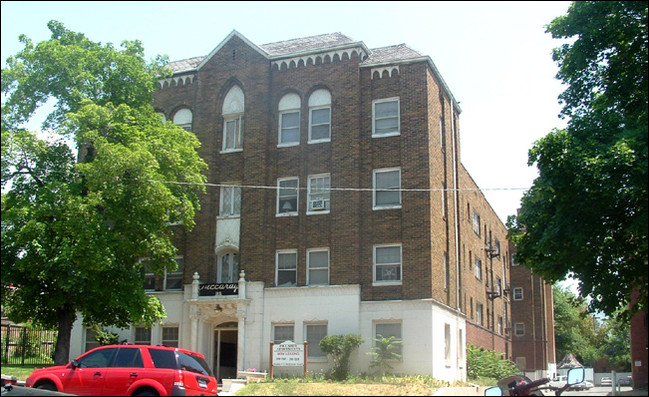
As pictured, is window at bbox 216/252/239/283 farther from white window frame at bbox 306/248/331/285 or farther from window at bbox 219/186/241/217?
white window frame at bbox 306/248/331/285

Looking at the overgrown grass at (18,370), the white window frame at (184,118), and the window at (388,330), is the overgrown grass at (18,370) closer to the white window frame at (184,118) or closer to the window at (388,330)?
the white window frame at (184,118)

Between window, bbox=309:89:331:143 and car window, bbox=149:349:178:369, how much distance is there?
15.0 meters

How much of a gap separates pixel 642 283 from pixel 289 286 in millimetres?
14003

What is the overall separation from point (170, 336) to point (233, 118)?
10.3 meters

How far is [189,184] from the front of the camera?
27359mm

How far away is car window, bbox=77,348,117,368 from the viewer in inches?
730

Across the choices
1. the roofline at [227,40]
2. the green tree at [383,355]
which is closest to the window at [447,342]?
the green tree at [383,355]

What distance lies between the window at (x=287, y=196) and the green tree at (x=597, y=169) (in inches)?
414

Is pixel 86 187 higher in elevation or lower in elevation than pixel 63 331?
higher

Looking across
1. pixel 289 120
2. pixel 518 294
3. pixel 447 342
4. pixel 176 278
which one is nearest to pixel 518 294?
pixel 518 294

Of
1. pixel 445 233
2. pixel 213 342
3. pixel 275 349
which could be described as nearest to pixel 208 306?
pixel 213 342

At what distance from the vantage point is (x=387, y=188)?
29.9m

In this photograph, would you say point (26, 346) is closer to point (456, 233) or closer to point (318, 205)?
point (318, 205)

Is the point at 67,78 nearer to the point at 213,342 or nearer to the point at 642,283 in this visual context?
the point at 213,342
